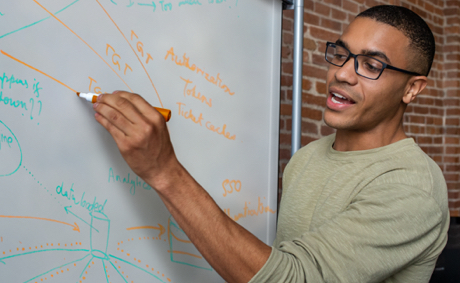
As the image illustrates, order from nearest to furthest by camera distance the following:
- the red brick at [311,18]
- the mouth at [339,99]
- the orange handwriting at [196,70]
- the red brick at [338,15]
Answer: the orange handwriting at [196,70]
the mouth at [339,99]
the red brick at [311,18]
the red brick at [338,15]

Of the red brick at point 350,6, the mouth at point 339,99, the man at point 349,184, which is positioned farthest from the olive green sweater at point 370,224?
the red brick at point 350,6

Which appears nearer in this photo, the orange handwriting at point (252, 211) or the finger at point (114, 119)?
the finger at point (114, 119)

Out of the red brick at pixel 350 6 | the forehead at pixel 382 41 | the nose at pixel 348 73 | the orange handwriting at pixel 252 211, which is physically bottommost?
the orange handwriting at pixel 252 211

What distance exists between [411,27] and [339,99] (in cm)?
26

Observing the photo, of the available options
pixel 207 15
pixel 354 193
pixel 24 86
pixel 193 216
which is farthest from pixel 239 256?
pixel 207 15

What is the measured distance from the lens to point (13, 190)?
2.29 feet

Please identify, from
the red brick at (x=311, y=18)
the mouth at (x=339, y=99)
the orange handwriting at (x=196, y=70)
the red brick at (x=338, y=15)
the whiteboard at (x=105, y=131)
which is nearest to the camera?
the whiteboard at (x=105, y=131)

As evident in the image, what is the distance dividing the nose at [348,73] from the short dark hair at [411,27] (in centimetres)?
13

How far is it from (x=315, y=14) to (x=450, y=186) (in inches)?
65.3

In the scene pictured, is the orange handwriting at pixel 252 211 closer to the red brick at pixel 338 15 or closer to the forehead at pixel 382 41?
the forehead at pixel 382 41

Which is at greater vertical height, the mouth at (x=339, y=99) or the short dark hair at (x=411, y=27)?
the short dark hair at (x=411, y=27)

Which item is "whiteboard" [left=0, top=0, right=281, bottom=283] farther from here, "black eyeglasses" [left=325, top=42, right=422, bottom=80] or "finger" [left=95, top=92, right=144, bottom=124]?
"black eyeglasses" [left=325, top=42, right=422, bottom=80]

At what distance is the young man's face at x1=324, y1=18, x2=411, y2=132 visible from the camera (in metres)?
1.00

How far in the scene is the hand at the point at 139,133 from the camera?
0.71 meters
